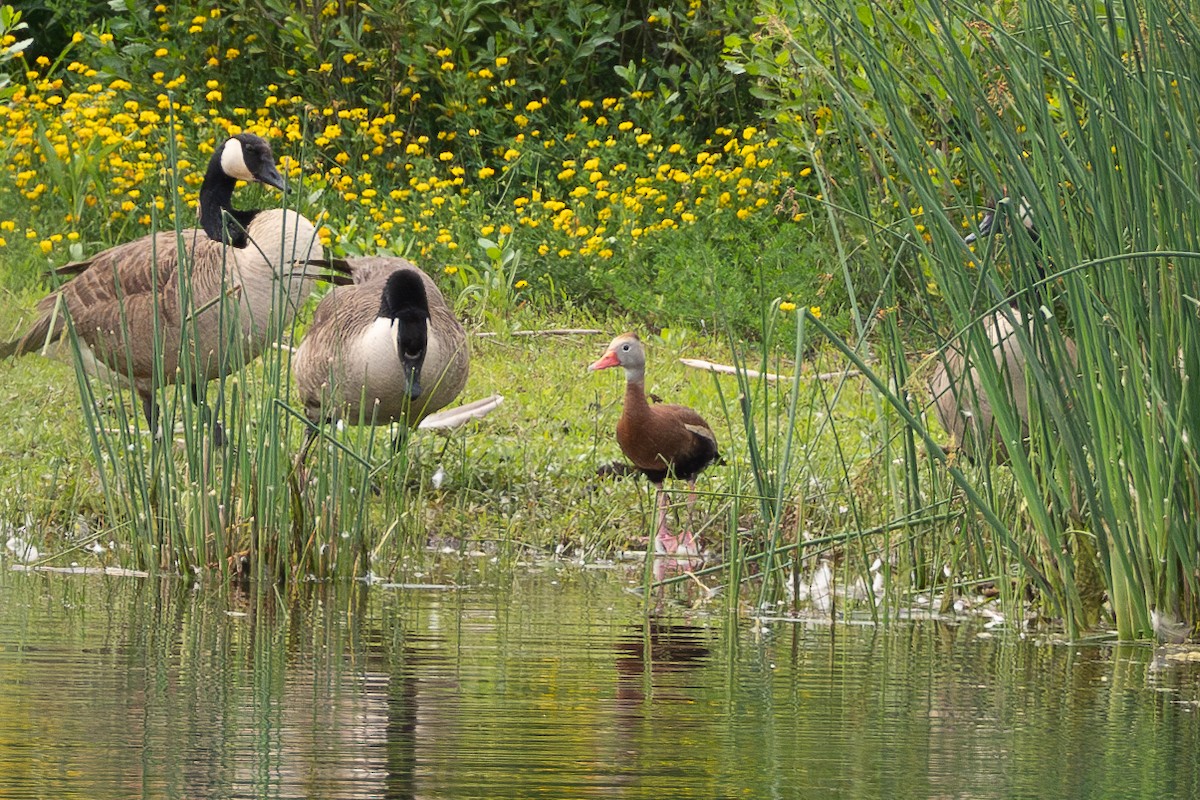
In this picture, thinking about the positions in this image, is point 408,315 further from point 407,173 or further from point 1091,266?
point 407,173

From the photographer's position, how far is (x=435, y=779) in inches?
113

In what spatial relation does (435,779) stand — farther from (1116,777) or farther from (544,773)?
(1116,777)

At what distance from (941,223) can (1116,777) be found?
155cm

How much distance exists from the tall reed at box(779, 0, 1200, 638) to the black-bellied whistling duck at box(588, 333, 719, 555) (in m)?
2.59

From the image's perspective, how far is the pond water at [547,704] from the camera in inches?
113

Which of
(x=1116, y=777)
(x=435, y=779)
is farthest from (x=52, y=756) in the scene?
(x=1116, y=777)

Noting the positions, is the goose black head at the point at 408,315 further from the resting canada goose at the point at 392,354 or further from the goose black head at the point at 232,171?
the goose black head at the point at 232,171

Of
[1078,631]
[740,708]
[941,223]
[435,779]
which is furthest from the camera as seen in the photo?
[1078,631]

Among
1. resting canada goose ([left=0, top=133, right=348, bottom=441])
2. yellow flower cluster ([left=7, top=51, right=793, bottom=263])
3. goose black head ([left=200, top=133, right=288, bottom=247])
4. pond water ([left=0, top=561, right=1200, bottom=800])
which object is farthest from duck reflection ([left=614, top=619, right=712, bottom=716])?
yellow flower cluster ([left=7, top=51, right=793, bottom=263])

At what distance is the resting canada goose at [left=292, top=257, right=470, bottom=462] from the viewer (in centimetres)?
743

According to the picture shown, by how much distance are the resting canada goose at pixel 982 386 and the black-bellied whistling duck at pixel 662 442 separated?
1058 mm

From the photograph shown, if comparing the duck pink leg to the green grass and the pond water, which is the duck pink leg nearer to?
the green grass

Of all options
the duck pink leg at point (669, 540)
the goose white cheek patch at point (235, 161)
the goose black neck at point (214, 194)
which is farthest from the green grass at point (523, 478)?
the goose white cheek patch at point (235, 161)

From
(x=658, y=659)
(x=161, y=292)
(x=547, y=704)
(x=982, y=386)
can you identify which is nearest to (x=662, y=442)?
(x=982, y=386)
